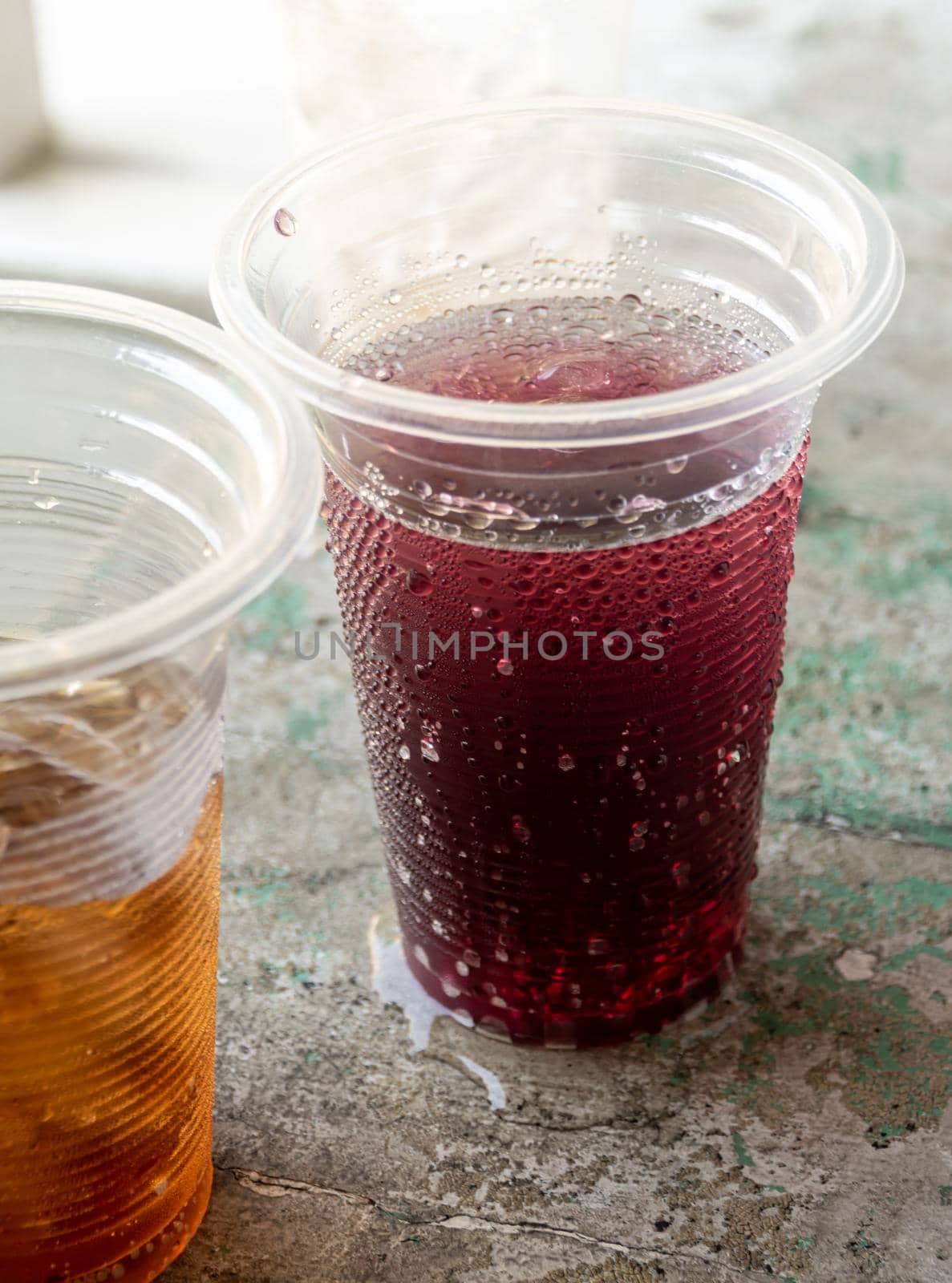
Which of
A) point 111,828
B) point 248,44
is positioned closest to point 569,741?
point 111,828

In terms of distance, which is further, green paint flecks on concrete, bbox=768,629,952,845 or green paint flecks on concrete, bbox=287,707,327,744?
green paint flecks on concrete, bbox=287,707,327,744

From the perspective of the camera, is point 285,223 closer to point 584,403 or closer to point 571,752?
point 584,403

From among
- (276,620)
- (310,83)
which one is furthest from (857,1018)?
(310,83)

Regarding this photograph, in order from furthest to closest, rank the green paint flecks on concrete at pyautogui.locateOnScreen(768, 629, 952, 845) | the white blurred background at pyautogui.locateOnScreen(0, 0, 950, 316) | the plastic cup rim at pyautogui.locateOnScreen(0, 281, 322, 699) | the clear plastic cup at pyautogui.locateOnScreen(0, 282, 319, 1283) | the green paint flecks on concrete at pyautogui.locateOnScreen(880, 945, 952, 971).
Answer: the white blurred background at pyautogui.locateOnScreen(0, 0, 950, 316) → the green paint flecks on concrete at pyautogui.locateOnScreen(768, 629, 952, 845) → the green paint flecks on concrete at pyautogui.locateOnScreen(880, 945, 952, 971) → the clear plastic cup at pyautogui.locateOnScreen(0, 282, 319, 1283) → the plastic cup rim at pyautogui.locateOnScreen(0, 281, 322, 699)

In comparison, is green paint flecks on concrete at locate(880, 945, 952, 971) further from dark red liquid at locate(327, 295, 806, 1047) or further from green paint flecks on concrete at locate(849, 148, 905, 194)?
green paint flecks on concrete at locate(849, 148, 905, 194)

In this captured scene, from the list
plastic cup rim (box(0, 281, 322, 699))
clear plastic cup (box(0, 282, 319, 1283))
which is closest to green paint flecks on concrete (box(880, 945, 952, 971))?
clear plastic cup (box(0, 282, 319, 1283))

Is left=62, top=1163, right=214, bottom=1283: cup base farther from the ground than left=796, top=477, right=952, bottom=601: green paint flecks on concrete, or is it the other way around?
left=796, top=477, right=952, bottom=601: green paint flecks on concrete
